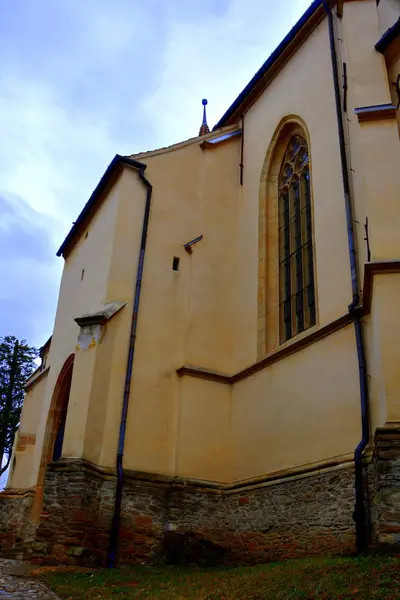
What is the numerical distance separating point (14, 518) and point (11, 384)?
13486 millimetres

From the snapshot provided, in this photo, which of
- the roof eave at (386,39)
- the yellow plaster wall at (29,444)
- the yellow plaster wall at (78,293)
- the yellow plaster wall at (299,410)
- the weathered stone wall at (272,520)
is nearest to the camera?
the weathered stone wall at (272,520)

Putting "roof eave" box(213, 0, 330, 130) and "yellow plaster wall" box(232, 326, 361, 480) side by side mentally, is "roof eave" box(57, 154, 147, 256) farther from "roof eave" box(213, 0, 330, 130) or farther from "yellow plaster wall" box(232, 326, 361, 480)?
"yellow plaster wall" box(232, 326, 361, 480)

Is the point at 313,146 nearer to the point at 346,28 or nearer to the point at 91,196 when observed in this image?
the point at 346,28

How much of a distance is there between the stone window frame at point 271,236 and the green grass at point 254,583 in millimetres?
5378

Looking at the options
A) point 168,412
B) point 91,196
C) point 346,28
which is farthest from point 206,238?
point 346,28

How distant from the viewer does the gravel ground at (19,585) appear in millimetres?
7965

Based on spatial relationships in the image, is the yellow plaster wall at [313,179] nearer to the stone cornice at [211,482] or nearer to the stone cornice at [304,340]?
the stone cornice at [304,340]

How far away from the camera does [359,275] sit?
11.3 metres

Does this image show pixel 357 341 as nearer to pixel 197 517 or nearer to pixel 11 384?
pixel 197 517

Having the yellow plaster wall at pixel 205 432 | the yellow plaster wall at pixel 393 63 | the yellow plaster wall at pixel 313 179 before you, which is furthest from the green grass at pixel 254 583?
the yellow plaster wall at pixel 393 63

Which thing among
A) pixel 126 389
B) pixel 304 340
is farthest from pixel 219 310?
pixel 304 340

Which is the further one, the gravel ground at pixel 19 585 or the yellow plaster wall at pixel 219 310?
the yellow plaster wall at pixel 219 310

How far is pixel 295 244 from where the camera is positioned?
47.6 ft

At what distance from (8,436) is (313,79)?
67.9ft
